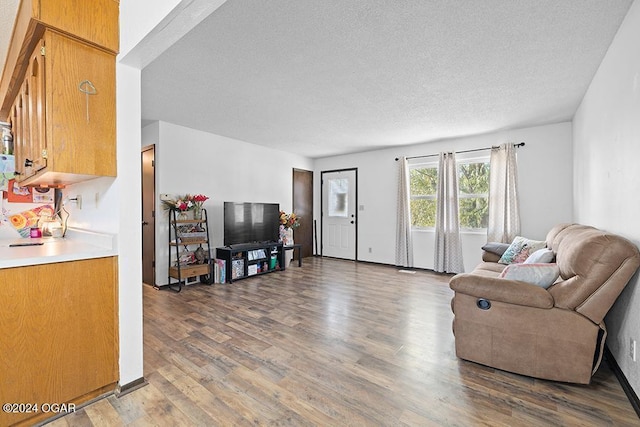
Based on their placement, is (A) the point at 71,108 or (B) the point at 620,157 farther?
(B) the point at 620,157

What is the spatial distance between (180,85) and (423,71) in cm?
238

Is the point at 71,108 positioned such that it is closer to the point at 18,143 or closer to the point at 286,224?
the point at 18,143

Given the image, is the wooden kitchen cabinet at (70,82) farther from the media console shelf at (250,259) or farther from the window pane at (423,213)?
the window pane at (423,213)

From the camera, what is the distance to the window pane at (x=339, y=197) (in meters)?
6.37

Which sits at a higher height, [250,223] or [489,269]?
[250,223]

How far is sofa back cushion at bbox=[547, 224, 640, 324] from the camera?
163cm

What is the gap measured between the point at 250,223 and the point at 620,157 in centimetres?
444

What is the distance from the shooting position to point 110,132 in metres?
1.68

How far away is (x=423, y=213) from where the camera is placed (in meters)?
5.34

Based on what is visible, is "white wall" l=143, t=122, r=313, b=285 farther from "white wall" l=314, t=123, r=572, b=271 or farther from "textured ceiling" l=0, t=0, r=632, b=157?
"white wall" l=314, t=123, r=572, b=271

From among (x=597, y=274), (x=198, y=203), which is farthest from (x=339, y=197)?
(x=597, y=274)

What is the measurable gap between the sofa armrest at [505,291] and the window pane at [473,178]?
10.6ft

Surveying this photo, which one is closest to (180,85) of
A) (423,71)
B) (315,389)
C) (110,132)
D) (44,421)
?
(110,132)

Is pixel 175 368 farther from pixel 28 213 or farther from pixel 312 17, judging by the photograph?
pixel 312 17
